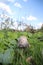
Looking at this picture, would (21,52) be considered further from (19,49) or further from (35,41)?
(35,41)

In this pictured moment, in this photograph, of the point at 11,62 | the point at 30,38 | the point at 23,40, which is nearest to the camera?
the point at 11,62

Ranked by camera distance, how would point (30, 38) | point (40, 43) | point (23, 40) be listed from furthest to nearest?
point (30, 38) → point (40, 43) → point (23, 40)

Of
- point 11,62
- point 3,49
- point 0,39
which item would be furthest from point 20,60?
point 0,39

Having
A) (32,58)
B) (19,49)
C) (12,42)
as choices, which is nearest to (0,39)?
(12,42)

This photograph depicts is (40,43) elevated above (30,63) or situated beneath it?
elevated above

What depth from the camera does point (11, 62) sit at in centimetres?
260

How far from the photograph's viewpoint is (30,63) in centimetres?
264

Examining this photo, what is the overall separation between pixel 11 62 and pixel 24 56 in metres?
0.20

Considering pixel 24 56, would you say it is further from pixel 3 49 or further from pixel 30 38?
pixel 30 38

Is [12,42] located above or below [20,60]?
above

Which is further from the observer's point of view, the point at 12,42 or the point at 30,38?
the point at 30,38

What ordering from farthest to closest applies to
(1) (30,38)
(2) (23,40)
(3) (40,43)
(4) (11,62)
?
1. (1) (30,38)
2. (3) (40,43)
3. (2) (23,40)
4. (4) (11,62)

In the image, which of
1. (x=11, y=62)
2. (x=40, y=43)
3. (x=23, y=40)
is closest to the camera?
(x=11, y=62)

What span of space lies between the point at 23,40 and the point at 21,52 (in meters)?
0.14
